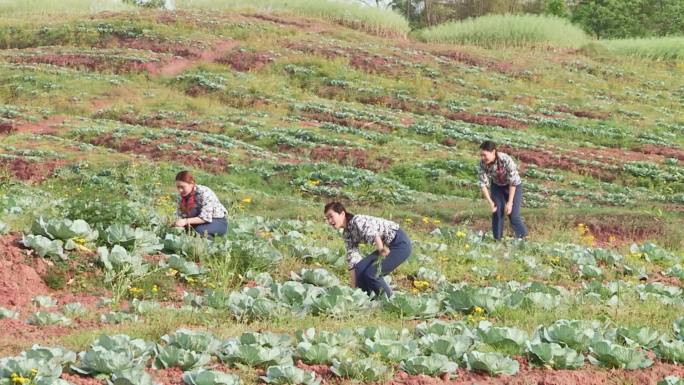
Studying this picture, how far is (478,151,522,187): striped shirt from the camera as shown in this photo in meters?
11.7

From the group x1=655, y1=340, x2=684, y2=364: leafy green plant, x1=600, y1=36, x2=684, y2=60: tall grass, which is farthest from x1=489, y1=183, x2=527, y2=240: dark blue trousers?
x1=600, y1=36, x2=684, y2=60: tall grass

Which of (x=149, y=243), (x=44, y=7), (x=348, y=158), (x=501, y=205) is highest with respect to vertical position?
(x=149, y=243)

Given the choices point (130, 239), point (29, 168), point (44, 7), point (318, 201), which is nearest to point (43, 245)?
point (130, 239)

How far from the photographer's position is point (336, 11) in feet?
146

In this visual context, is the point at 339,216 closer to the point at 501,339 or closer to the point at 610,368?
the point at 501,339

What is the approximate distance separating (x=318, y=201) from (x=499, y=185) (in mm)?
6689

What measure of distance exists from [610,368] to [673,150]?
19.7 meters

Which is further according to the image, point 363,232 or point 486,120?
point 486,120

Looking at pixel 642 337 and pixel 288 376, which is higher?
pixel 288 376

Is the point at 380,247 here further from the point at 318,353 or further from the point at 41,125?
the point at 41,125

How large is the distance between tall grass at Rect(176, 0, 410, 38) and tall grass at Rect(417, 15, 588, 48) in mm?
1749

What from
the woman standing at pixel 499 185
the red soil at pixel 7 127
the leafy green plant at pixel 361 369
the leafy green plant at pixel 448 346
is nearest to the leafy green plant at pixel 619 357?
the leafy green plant at pixel 448 346

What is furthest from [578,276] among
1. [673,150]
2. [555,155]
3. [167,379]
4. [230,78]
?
[230,78]

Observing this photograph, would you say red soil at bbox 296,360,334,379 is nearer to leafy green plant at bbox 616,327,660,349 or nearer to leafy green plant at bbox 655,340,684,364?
leafy green plant at bbox 616,327,660,349
